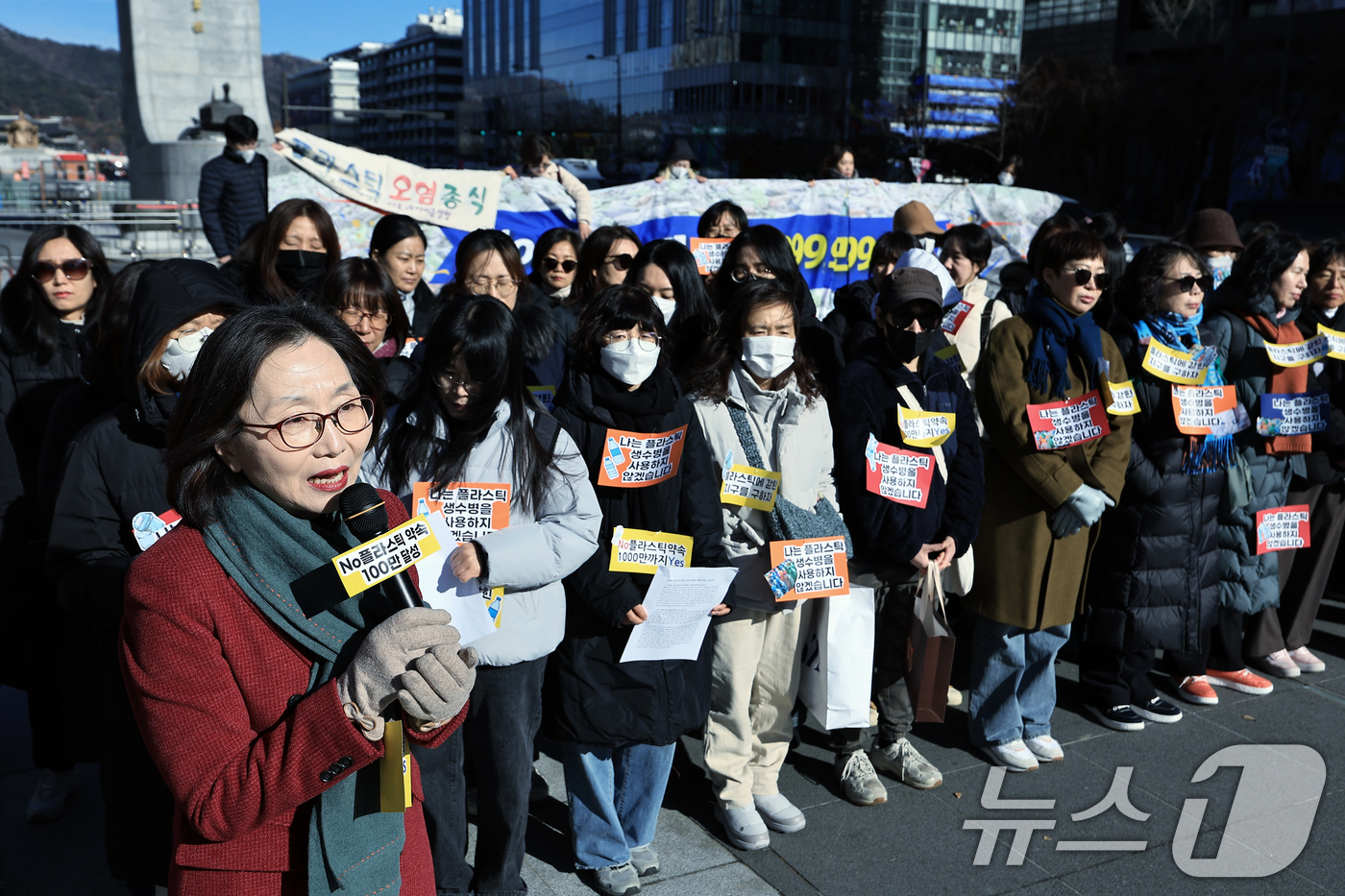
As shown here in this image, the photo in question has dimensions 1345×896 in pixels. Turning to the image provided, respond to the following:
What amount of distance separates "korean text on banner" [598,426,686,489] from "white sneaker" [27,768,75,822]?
2.35 meters

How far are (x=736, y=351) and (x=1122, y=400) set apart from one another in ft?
5.72

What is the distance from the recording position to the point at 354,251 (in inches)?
273

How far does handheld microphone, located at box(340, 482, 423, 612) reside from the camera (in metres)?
1.57

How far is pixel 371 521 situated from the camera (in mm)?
1577

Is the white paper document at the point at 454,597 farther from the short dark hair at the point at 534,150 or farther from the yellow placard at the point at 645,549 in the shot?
the short dark hair at the point at 534,150

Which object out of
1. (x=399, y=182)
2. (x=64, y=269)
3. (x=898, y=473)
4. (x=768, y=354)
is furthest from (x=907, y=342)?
(x=399, y=182)

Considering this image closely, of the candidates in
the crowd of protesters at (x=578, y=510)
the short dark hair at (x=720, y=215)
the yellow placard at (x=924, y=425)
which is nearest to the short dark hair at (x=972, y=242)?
the crowd of protesters at (x=578, y=510)

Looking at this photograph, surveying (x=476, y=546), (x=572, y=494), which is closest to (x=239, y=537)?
(x=476, y=546)

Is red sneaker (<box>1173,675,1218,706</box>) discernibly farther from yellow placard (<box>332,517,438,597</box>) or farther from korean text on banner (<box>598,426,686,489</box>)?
yellow placard (<box>332,517,438,597</box>)

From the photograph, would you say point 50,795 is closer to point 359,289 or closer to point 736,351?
point 359,289

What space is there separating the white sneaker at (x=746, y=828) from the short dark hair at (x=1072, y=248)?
2.49 meters

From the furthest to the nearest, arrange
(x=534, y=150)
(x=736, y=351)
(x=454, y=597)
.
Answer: (x=534, y=150) → (x=736, y=351) → (x=454, y=597)

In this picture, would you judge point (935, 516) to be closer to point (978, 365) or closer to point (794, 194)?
point (978, 365)

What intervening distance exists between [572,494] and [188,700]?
1497 mm
